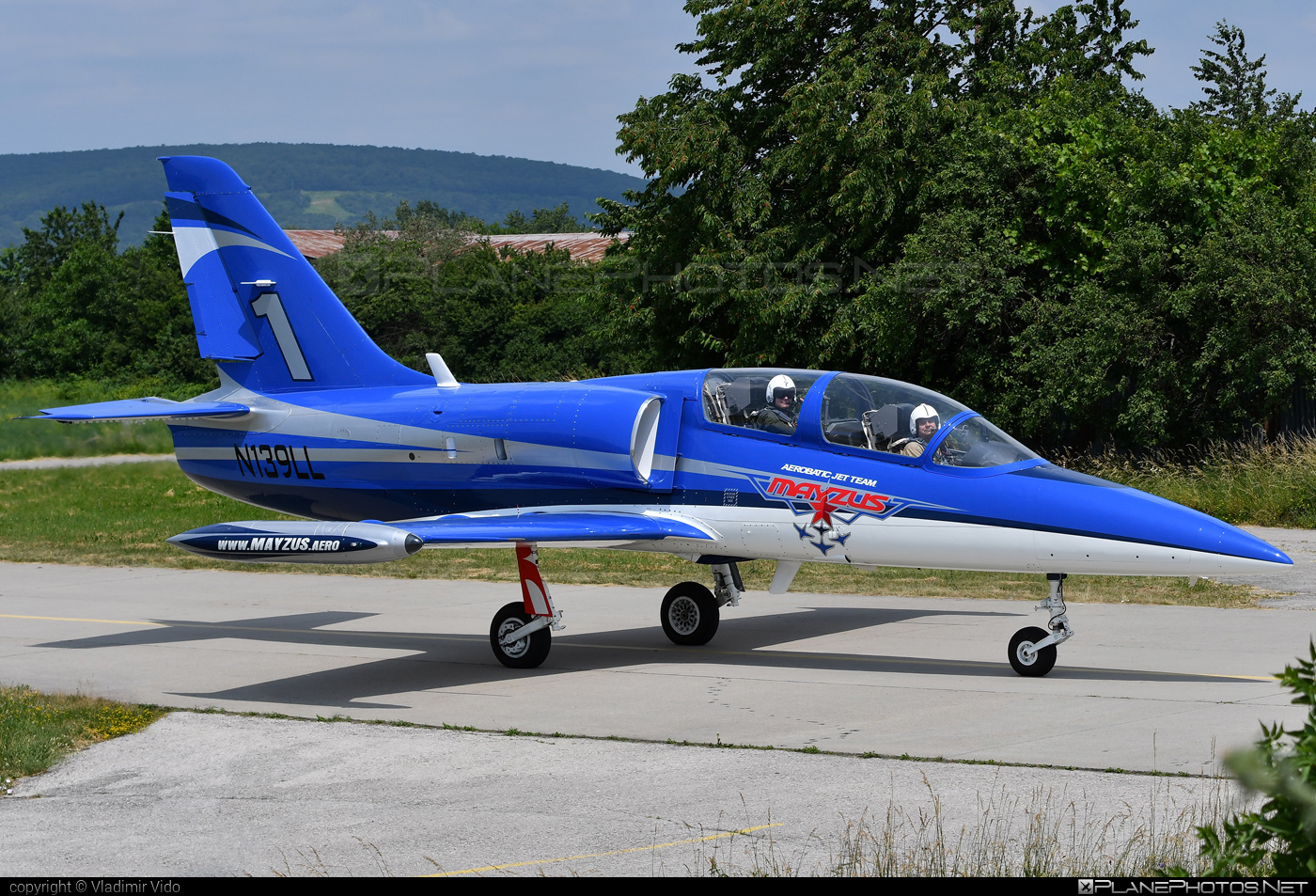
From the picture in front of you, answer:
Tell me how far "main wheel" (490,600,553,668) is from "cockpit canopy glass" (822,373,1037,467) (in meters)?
3.22

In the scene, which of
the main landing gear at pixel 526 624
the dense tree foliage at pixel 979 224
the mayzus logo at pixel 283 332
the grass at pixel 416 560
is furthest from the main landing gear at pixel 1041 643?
the dense tree foliage at pixel 979 224

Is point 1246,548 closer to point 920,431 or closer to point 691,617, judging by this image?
point 920,431

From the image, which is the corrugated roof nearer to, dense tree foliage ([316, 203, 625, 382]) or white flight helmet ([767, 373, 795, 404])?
dense tree foliage ([316, 203, 625, 382])

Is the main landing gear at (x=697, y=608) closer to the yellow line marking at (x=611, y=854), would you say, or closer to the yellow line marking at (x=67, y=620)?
the yellow line marking at (x=67, y=620)

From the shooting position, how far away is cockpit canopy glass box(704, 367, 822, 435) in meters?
11.5

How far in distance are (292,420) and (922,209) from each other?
17314 millimetres

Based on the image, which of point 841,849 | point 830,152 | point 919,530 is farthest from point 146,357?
point 841,849

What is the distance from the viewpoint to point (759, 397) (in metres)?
11.7

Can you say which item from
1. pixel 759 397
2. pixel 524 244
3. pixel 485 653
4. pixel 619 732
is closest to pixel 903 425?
pixel 759 397

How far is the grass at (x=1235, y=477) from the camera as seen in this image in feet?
71.2

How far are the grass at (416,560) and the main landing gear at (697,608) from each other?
3810 millimetres

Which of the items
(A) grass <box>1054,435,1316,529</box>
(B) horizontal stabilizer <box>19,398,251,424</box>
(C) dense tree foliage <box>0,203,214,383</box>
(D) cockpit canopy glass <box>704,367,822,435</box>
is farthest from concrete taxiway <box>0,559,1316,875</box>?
(C) dense tree foliage <box>0,203,214,383</box>

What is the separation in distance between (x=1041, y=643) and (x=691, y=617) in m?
3.74

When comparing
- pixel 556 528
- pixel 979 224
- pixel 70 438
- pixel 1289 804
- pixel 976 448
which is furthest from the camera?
pixel 70 438
